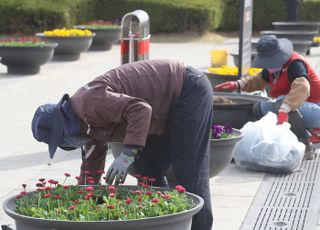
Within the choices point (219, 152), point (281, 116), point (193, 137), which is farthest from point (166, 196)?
point (281, 116)

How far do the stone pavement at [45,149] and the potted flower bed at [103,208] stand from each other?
163 cm

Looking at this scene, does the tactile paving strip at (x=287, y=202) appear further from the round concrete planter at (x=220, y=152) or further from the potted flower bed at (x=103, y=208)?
the potted flower bed at (x=103, y=208)

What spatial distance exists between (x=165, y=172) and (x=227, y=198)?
146cm

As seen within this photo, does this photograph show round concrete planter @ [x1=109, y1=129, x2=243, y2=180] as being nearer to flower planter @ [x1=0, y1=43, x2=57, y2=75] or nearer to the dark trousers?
the dark trousers

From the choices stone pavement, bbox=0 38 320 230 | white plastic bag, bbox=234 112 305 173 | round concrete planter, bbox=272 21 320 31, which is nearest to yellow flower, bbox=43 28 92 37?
stone pavement, bbox=0 38 320 230

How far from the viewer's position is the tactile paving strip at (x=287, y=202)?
Answer: 6.35 meters

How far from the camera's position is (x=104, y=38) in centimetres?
1905

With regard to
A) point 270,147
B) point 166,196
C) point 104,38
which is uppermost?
point 166,196

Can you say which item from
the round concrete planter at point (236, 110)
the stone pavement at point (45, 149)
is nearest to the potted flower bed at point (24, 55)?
the stone pavement at point (45, 149)

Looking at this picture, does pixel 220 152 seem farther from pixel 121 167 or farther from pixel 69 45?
pixel 69 45

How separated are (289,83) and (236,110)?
21.7 inches

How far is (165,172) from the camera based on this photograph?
578 centimetres

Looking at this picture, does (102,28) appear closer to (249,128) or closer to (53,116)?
(249,128)

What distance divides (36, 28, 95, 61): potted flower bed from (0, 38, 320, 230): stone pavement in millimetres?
210
